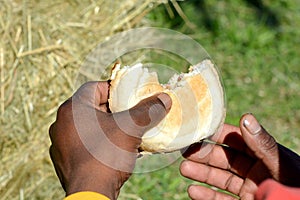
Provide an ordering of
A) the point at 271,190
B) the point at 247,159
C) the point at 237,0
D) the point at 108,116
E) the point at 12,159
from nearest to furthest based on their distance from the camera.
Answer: the point at 271,190 < the point at 108,116 < the point at 247,159 < the point at 12,159 < the point at 237,0

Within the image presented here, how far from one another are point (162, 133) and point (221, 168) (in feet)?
1.31

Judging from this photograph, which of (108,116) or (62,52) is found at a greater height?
(108,116)

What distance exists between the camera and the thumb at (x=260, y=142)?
2004 millimetres

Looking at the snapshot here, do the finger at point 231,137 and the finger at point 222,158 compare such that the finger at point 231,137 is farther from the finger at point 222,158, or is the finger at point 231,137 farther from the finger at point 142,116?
the finger at point 142,116

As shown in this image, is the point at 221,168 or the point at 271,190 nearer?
the point at 271,190

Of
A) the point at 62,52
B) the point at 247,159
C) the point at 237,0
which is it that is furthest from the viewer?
the point at 237,0

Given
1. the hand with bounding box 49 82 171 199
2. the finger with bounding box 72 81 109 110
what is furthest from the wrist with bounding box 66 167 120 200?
the finger with bounding box 72 81 109 110

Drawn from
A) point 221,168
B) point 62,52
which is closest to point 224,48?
point 62,52

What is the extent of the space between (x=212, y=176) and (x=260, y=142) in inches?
12.7

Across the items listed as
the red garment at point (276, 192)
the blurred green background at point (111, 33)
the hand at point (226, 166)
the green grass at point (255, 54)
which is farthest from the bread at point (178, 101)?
the green grass at point (255, 54)

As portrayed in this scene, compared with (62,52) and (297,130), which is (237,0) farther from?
(62,52)

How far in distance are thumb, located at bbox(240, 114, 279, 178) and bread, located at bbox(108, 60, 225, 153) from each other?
0.09m

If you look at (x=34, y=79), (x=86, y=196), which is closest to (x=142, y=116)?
(x=86, y=196)

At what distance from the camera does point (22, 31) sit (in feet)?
11.1
